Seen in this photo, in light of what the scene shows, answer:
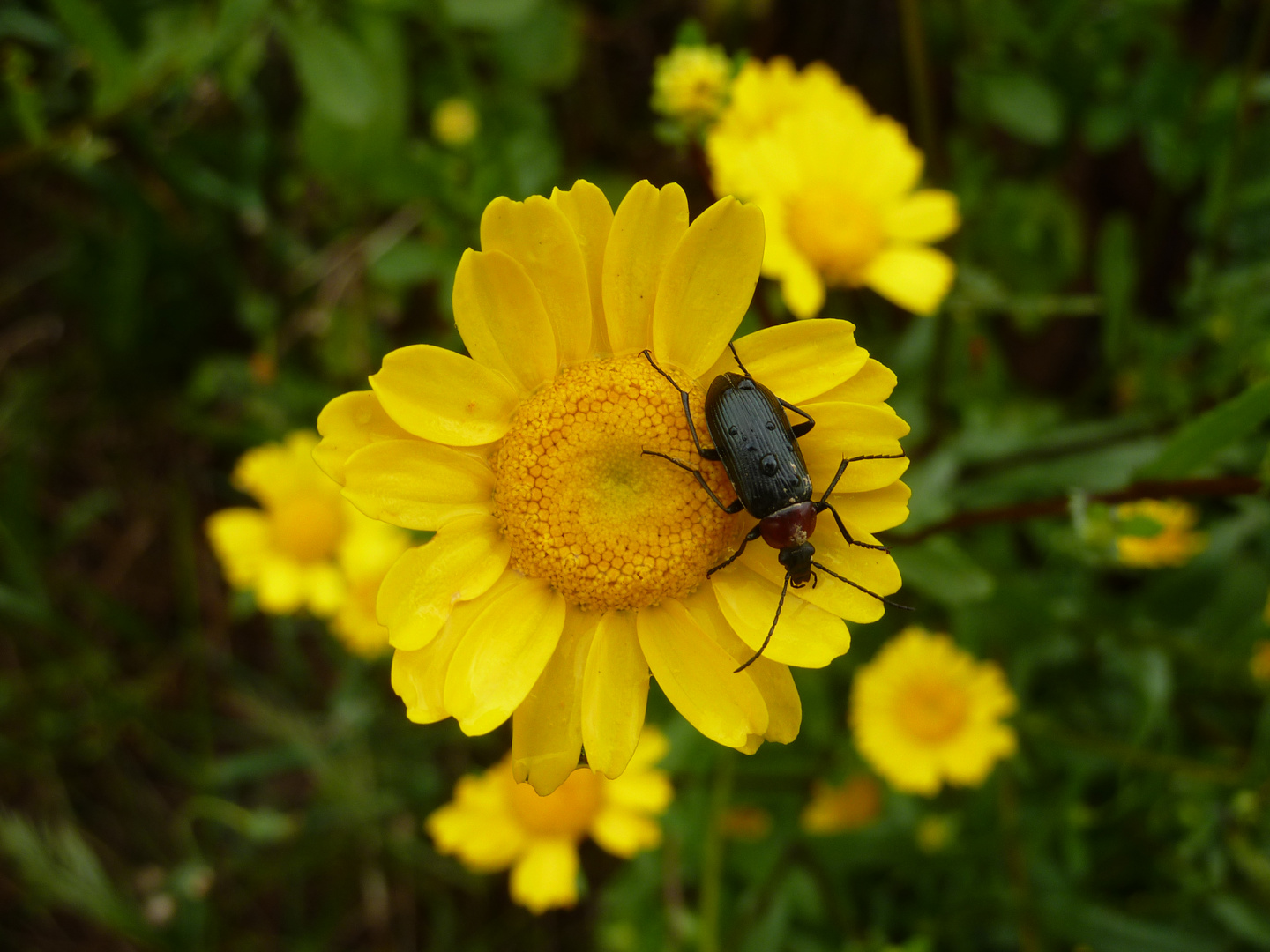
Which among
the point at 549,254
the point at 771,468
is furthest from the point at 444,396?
the point at 771,468

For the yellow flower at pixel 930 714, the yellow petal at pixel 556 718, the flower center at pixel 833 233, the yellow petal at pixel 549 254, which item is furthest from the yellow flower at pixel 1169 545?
the yellow petal at pixel 549 254

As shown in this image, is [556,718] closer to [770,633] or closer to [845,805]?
[770,633]

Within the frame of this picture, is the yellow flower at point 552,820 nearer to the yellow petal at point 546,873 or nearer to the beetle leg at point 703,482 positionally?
the yellow petal at point 546,873

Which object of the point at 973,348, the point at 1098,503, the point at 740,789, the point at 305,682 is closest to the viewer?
the point at 1098,503

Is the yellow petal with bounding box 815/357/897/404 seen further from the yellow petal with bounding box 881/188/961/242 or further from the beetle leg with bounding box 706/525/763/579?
the yellow petal with bounding box 881/188/961/242

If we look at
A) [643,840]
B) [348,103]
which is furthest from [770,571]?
[348,103]

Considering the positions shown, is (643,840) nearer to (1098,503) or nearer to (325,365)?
(1098,503)
